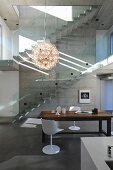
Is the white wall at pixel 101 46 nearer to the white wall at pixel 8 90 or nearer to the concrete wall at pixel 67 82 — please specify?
the concrete wall at pixel 67 82

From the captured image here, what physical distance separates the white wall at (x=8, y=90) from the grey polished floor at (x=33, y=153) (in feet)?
11.9

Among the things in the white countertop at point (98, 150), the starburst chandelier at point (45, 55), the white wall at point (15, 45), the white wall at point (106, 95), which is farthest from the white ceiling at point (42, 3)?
the white countertop at point (98, 150)

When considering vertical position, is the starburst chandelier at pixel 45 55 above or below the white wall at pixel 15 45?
below

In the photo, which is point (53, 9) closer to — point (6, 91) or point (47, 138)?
point (6, 91)

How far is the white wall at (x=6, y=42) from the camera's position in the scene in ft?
30.8

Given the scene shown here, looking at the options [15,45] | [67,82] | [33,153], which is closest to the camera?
[33,153]

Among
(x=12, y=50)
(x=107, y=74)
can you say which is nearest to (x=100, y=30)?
(x=107, y=74)

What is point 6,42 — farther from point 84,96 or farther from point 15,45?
point 84,96

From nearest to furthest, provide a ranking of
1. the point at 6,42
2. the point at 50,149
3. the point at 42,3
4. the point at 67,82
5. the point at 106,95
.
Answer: the point at 50,149, the point at 42,3, the point at 67,82, the point at 6,42, the point at 106,95

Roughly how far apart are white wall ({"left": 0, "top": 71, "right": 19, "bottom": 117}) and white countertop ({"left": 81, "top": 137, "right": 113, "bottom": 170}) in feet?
28.0

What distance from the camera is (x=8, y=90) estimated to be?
36.5 ft

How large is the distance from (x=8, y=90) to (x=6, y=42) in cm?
258

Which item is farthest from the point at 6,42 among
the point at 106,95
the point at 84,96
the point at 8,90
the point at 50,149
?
the point at 50,149

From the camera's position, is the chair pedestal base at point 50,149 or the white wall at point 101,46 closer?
the chair pedestal base at point 50,149
